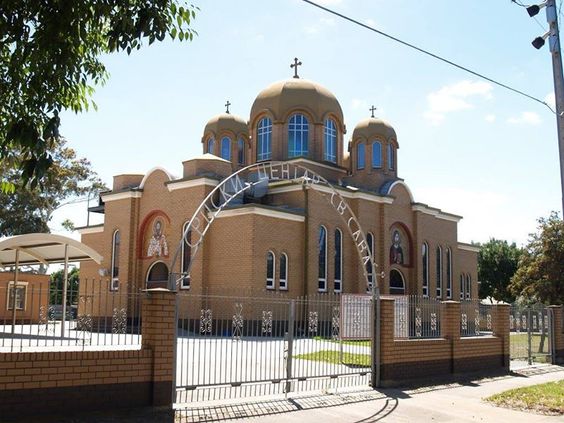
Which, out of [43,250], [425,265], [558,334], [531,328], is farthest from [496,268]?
[43,250]

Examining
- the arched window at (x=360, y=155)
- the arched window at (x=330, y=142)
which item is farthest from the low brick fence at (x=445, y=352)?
the arched window at (x=360, y=155)

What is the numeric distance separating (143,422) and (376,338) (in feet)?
18.9

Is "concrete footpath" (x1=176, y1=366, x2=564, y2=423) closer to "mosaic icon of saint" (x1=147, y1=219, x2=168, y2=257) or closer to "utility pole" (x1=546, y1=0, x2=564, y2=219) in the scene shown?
"utility pole" (x1=546, y1=0, x2=564, y2=219)

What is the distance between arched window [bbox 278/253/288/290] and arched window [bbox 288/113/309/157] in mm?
7828

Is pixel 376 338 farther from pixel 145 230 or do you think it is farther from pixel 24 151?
pixel 145 230

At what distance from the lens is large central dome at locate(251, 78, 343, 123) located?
35.0 meters

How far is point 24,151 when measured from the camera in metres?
6.28

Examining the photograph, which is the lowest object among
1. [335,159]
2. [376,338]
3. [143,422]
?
[143,422]

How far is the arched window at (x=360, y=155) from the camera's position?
3716 centimetres

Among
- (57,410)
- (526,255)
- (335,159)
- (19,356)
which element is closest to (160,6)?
(19,356)

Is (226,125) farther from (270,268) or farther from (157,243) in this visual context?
(270,268)

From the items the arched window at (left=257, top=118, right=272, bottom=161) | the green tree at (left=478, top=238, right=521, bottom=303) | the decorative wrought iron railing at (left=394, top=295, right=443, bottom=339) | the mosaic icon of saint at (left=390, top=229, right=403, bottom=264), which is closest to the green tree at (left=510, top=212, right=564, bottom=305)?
the decorative wrought iron railing at (left=394, top=295, right=443, bottom=339)

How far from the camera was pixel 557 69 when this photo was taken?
473 inches

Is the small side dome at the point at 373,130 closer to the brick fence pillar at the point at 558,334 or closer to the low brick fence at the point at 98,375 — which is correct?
the brick fence pillar at the point at 558,334
